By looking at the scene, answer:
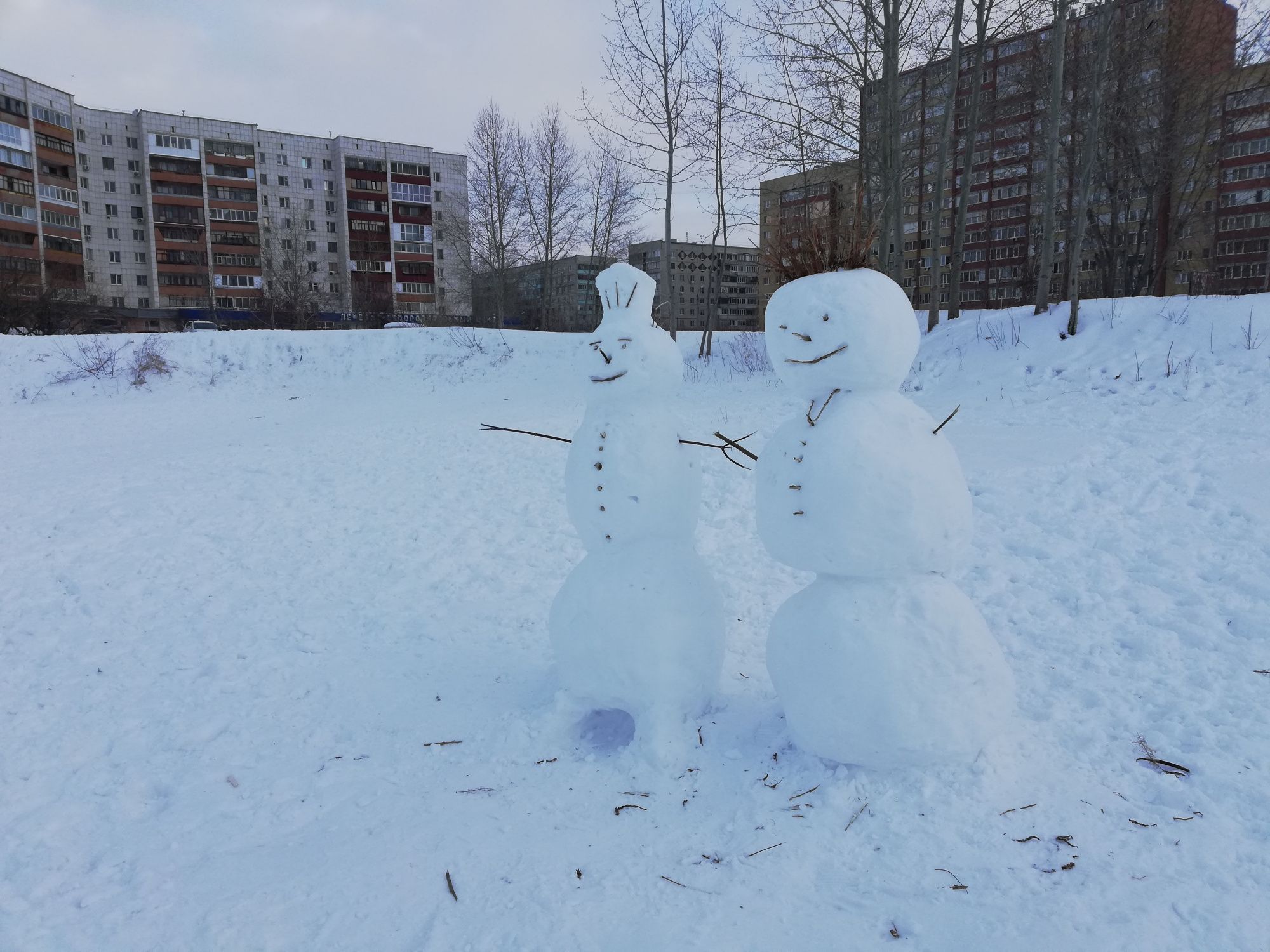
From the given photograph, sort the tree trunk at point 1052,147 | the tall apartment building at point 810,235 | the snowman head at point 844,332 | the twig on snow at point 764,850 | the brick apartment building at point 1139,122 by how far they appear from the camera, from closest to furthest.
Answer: the twig on snow at point 764,850 → the snowman head at point 844,332 → the tall apartment building at point 810,235 → the tree trunk at point 1052,147 → the brick apartment building at point 1139,122

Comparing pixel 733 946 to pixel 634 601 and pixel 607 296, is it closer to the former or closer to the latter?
pixel 634 601

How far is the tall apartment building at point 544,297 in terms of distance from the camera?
3136 cm

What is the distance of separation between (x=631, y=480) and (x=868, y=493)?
0.99 metres

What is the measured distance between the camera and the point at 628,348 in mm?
3156

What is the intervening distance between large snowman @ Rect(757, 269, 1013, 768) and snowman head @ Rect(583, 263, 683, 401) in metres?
0.63

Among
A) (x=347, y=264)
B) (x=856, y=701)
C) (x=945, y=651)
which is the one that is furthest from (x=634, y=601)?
(x=347, y=264)

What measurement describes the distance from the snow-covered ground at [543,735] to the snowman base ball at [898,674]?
0.14 meters

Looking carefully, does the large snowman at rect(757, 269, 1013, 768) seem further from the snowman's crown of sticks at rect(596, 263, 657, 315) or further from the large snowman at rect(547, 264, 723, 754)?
the snowman's crown of sticks at rect(596, 263, 657, 315)

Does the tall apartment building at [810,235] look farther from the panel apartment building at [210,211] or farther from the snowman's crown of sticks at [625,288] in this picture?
the panel apartment building at [210,211]

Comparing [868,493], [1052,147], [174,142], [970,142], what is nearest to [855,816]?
[868,493]

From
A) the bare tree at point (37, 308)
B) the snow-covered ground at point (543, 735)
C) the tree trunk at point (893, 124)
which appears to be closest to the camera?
the snow-covered ground at point (543, 735)

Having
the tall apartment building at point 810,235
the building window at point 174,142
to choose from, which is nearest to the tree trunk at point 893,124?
the tall apartment building at point 810,235

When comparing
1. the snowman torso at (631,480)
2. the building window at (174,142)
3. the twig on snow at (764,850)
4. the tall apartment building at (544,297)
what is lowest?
the twig on snow at (764,850)

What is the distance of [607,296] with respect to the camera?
330 cm
